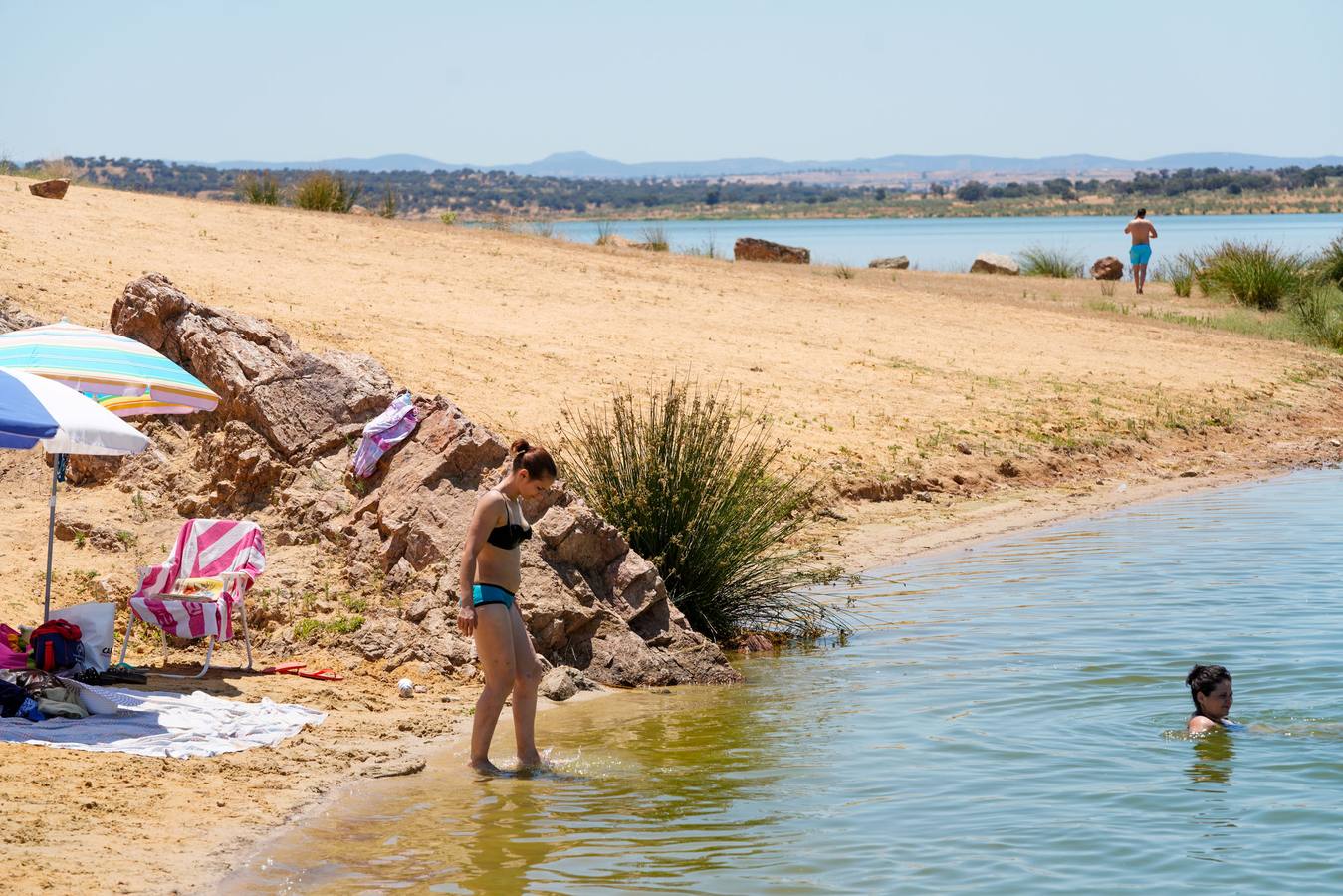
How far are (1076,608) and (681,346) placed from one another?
796 centimetres

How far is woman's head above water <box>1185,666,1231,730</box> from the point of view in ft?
28.3

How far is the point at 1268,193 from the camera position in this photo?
11156 centimetres

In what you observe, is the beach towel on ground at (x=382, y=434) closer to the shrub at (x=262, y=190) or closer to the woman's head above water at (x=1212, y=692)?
the woman's head above water at (x=1212, y=692)

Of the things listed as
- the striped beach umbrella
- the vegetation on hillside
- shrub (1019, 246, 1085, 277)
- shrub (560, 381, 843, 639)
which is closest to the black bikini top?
shrub (560, 381, 843, 639)

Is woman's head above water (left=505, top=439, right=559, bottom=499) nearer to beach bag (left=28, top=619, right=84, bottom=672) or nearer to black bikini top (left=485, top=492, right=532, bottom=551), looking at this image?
black bikini top (left=485, top=492, right=532, bottom=551)

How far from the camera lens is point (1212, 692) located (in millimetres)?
8625

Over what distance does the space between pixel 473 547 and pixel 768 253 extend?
80.3 ft

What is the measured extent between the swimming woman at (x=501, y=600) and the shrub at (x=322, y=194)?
2038 cm

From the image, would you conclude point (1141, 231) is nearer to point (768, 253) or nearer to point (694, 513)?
point (768, 253)

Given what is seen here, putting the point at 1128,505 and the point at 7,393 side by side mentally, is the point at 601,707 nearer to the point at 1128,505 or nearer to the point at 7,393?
the point at 7,393

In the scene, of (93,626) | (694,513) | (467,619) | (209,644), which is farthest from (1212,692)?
(93,626)

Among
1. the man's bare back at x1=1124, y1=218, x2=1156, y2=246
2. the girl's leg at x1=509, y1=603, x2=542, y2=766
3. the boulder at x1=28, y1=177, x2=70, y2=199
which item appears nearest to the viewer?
the girl's leg at x1=509, y1=603, x2=542, y2=766

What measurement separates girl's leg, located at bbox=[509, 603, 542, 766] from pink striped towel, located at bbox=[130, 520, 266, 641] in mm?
2251

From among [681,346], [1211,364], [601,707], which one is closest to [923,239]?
[1211,364]
